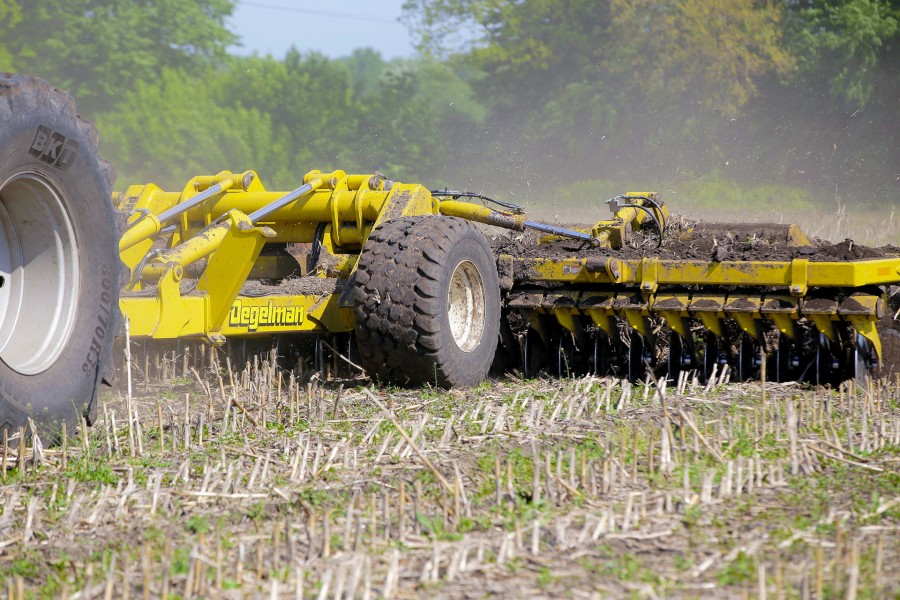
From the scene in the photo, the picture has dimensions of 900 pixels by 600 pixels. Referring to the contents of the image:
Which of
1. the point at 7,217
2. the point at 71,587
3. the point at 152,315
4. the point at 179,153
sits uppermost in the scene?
the point at 179,153

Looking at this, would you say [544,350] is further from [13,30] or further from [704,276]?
[13,30]

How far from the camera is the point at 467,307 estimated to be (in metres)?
7.21

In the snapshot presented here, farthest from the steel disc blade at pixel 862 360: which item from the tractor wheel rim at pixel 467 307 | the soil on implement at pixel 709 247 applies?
the tractor wheel rim at pixel 467 307

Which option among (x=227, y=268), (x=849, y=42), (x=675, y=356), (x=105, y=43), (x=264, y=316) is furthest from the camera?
(x=105, y=43)

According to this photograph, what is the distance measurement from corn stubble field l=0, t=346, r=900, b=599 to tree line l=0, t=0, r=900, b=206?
760 inches

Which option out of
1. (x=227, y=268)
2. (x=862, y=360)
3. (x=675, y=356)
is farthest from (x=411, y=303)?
(x=862, y=360)

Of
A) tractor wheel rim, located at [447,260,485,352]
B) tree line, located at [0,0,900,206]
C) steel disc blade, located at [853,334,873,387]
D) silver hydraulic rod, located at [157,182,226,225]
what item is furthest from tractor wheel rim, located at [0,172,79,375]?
tree line, located at [0,0,900,206]

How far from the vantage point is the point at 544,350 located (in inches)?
313

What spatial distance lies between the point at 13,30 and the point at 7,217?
25475 mm

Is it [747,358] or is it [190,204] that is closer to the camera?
[190,204]

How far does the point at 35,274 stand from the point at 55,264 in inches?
3.4

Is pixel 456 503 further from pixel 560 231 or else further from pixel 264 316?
pixel 560 231

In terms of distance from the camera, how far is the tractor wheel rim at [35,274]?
15.4 ft

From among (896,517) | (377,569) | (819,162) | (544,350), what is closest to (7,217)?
(377,569)
